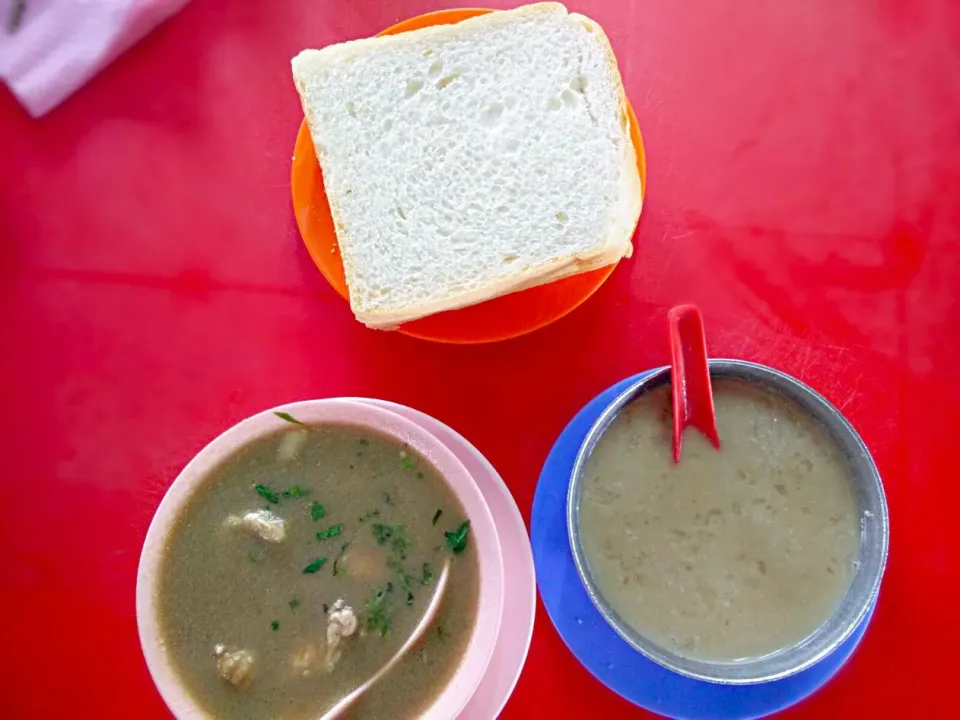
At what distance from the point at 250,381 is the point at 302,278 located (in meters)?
0.21

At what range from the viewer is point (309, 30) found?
1728 millimetres

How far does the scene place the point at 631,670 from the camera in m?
1.52

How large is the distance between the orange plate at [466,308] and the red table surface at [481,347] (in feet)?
0.36

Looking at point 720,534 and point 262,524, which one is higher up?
point 262,524

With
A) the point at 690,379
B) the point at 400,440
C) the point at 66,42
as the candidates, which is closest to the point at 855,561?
the point at 690,379

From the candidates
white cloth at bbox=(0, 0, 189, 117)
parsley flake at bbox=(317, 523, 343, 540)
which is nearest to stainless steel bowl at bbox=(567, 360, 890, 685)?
parsley flake at bbox=(317, 523, 343, 540)

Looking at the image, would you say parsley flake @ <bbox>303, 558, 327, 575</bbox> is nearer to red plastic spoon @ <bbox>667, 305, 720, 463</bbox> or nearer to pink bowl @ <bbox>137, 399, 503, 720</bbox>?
pink bowl @ <bbox>137, 399, 503, 720</bbox>

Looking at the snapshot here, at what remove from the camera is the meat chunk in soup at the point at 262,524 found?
1316 millimetres

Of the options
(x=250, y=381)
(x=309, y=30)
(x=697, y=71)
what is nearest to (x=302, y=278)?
(x=250, y=381)

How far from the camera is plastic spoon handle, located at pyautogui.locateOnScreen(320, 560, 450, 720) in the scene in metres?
1.33

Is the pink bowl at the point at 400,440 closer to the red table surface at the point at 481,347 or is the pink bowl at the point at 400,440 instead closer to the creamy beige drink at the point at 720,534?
the creamy beige drink at the point at 720,534

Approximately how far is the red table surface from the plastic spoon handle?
31 cm

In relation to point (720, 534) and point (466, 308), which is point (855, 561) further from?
point (466, 308)

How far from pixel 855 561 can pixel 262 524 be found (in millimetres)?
905
